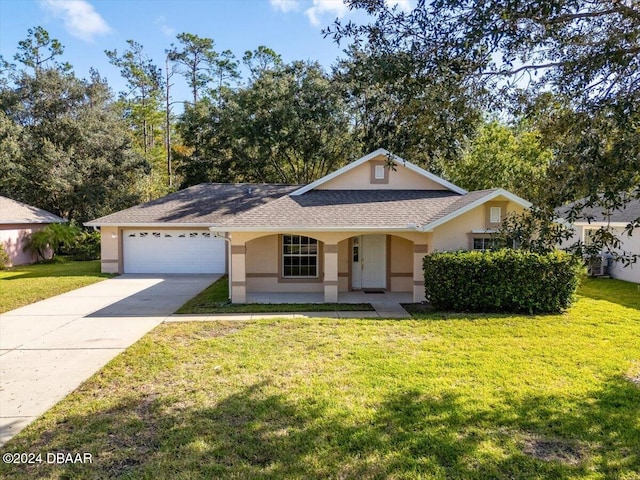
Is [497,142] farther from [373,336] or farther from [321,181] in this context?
[373,336]

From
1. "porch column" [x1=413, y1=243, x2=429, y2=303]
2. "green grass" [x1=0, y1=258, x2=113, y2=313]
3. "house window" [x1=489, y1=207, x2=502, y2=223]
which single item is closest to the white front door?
"porch column" [x1=413, y1=243, x2=429, y2=303]

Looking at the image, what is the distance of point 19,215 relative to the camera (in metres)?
24.1

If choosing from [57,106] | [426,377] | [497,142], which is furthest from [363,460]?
[57,106]

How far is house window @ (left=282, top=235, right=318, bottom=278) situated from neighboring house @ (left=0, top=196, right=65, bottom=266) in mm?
17040

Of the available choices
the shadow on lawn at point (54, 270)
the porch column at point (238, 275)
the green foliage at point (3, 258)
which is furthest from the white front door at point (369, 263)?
the green foliage at point (3, 258)

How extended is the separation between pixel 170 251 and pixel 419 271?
1258 cm

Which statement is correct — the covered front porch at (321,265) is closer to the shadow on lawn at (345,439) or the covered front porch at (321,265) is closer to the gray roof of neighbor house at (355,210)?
the gray roof of neighbor house at (355,210)

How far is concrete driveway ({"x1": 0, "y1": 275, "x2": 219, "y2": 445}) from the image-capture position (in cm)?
599

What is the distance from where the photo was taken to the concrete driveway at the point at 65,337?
599 cm

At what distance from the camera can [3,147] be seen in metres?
26.5

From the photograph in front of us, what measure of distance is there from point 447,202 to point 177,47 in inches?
1373

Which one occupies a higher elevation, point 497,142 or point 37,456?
point 497,142

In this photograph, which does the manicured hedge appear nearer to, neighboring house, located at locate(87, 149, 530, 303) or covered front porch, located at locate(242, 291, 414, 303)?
neighboring house, located at locate(87, 149, 530, 303)

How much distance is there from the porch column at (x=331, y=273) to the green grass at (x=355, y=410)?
13.8ft
